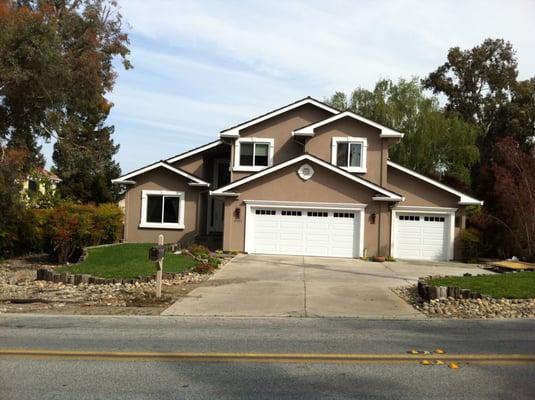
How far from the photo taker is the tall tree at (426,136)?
36.5m

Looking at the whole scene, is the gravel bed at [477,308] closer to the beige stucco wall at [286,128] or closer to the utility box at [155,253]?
the utility box at [155,253]

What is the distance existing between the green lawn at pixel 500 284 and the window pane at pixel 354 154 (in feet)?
36.7

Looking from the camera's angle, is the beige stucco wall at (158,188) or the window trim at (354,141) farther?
the beige stucco wall at (158,188)

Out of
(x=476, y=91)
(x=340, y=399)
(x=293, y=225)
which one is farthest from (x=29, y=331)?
(x=476, y=91)

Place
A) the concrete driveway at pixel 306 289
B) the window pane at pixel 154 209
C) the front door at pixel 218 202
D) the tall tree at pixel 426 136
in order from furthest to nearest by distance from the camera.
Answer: the tall tree at pixel 426 136 < the front door at pixel 218 202 < the window pane at pixel 154 209 < the concrete driveway at pixel 306 289

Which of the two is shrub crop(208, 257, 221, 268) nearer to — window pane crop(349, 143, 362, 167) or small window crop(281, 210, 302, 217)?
small window crop(281, 210, 302, 217)

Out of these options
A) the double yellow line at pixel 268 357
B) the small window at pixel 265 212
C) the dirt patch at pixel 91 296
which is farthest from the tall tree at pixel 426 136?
the double yellow line at pixel 268 357

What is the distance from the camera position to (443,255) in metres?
23.9

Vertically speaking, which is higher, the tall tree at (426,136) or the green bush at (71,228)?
the tall tree at (426,136)

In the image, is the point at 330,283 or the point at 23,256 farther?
the point at 23,256

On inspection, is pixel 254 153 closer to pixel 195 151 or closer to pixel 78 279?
pixel 195 151

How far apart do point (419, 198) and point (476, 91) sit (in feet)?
91.9

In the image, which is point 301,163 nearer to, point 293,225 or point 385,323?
point 293,225

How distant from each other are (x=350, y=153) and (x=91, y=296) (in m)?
15.5
